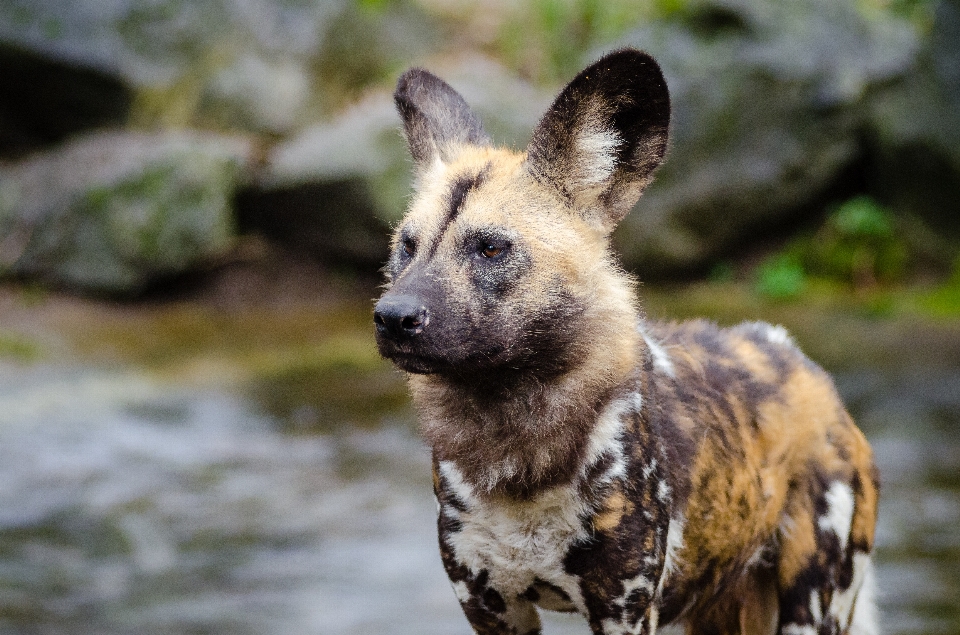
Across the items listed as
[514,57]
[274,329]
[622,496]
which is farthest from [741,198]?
[622,496]

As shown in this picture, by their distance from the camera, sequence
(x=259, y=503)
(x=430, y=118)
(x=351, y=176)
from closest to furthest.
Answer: (x=430, y=118) < (x=259, y=503) < (x=351, y=176)

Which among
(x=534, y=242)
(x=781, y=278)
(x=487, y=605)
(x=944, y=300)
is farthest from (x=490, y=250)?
(x=781, y=278)

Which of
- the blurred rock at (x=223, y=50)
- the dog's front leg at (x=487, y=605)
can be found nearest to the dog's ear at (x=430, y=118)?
the dog's front leg at (x=487, y=605)

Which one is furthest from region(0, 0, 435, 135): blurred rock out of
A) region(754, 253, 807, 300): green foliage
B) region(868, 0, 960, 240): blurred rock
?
region(868, 0, 960, 240): blurred rock

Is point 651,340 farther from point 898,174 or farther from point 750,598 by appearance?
point 898,174

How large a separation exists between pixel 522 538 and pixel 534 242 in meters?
0.65

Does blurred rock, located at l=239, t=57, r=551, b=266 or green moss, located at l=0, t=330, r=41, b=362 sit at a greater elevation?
blurred rock, located at l=239, t=57, r=551, b=266

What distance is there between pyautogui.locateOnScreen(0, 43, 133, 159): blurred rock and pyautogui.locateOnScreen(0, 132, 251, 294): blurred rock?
0.52 meters

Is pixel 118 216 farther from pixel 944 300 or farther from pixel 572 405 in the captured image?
Result: pixel 572 405

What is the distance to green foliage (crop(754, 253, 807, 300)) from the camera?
848cm

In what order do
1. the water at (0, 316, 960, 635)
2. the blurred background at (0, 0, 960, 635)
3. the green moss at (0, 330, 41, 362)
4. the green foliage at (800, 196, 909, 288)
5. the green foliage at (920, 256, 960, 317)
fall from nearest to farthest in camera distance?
1. the water at (0, 316, 960, 635)
2. the blurred background at (0, 0, 960, 635)
3. the green moss at (0, 330, 41, 362)
4. the green foliage at (920, 256, 960, 317)
5. the green foliage at (800, 196, 909, 288)

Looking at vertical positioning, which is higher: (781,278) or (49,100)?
(49,100)

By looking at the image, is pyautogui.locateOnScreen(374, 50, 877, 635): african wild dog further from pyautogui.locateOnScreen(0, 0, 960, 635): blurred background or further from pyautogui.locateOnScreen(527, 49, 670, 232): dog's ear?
pyautogui.locateOnScreen(0, 0, 960, 635): blurred background

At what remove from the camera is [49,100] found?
9.22 metres
